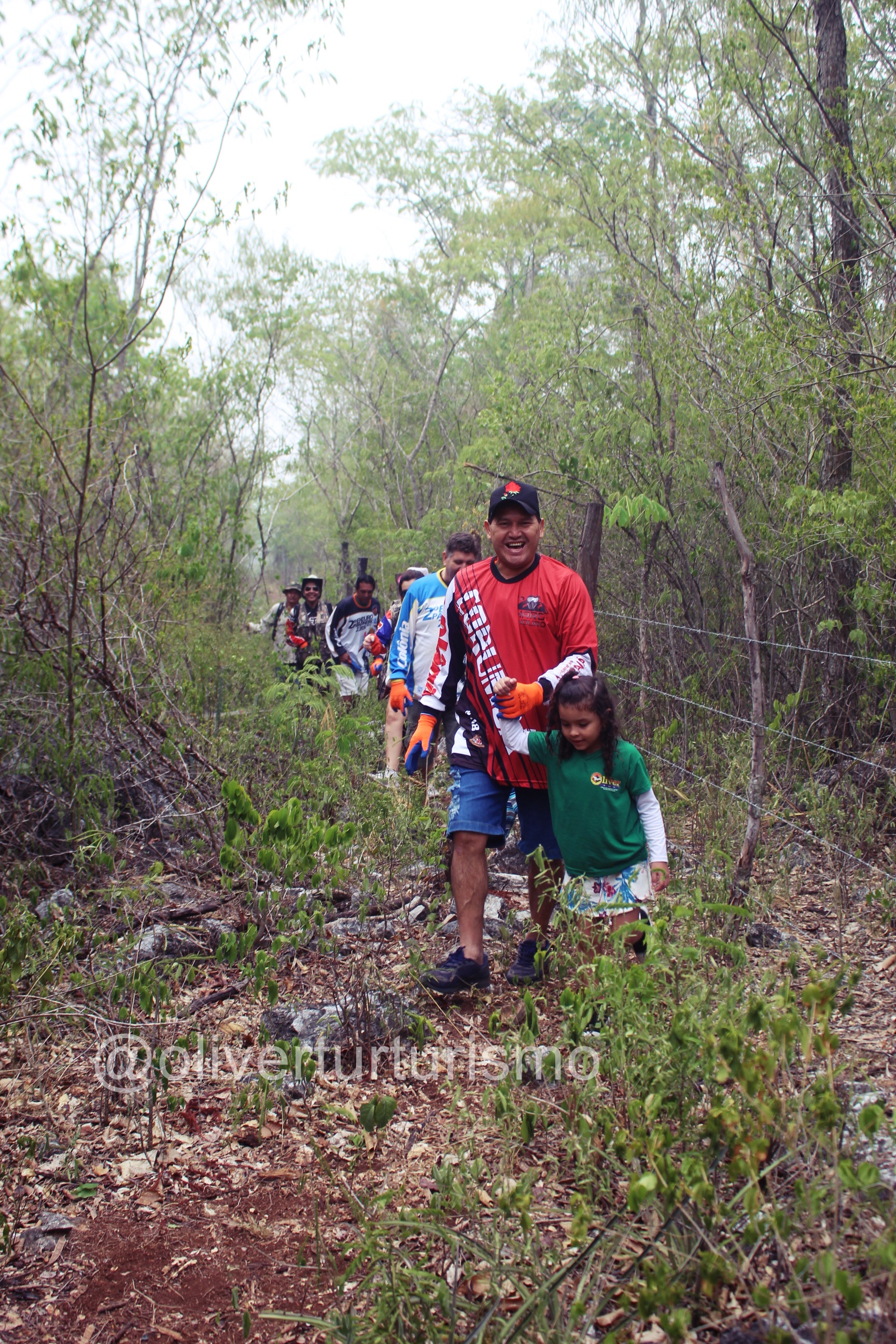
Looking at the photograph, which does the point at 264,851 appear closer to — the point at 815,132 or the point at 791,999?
the point at 791,999

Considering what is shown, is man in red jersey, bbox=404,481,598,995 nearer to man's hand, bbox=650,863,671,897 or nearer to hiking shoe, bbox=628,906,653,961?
hiking shoe, bbox=628,906,653,961

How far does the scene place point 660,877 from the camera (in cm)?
314

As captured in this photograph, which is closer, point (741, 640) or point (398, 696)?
point (398, 696)

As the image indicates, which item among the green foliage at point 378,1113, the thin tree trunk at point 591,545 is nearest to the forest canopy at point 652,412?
the thin tree trunk at point 591,545

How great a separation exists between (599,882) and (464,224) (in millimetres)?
18829

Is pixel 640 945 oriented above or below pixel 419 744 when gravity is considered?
below

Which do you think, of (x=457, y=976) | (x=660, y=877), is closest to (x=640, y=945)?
(x=660, y=877)

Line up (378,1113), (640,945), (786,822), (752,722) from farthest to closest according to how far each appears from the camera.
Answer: (752,722), (786,822), (640,945), (378,1113)

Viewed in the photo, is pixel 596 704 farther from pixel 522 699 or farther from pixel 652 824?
pixel 652 824

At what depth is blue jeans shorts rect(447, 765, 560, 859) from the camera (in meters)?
3.66

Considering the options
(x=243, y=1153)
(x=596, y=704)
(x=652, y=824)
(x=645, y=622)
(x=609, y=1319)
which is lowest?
(x=243, y=1153)

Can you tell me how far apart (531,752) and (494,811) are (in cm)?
29

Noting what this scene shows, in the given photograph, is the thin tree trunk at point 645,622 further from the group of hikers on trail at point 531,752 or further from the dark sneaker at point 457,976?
the dark sneaker at point 457,976

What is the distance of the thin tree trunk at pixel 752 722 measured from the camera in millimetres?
4367
